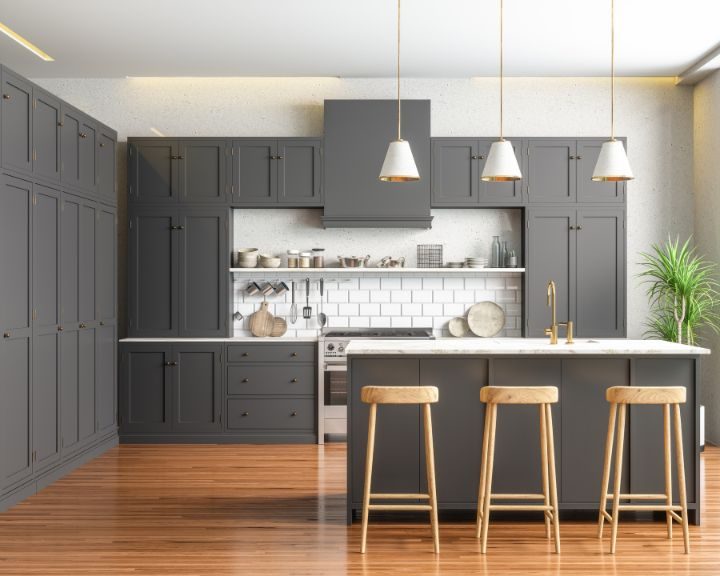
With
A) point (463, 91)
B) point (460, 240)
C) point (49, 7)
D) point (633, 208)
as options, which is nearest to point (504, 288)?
point (460, 240)

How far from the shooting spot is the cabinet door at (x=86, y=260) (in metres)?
5.88

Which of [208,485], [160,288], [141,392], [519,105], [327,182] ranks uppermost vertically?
[519,105]

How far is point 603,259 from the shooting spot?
22.4 ft

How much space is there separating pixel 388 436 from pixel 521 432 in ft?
2.54

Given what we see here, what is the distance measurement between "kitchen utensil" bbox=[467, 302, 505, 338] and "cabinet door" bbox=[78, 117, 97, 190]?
3543 millimetres

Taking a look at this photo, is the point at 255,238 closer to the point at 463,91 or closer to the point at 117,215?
the point at 117,215

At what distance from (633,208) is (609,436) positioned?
377 centimetres

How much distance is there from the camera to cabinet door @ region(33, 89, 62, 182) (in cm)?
509

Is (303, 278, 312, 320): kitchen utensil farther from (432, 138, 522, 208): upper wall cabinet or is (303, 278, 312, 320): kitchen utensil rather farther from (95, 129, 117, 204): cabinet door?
(95, 129, 117, 204): cabinet door

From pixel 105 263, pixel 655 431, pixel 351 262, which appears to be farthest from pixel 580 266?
pixel 105 263

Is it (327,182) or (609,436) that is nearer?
(609,436)

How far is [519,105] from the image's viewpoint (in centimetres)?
725

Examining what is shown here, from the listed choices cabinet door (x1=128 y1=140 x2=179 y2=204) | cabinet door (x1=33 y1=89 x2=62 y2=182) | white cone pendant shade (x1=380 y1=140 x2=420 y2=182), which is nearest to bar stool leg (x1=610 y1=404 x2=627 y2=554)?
white cone pendant shade (x1=380 y1=140 x2=420 y2=182)

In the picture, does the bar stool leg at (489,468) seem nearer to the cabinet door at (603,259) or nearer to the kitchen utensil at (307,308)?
the cabinet door at (603,259)
